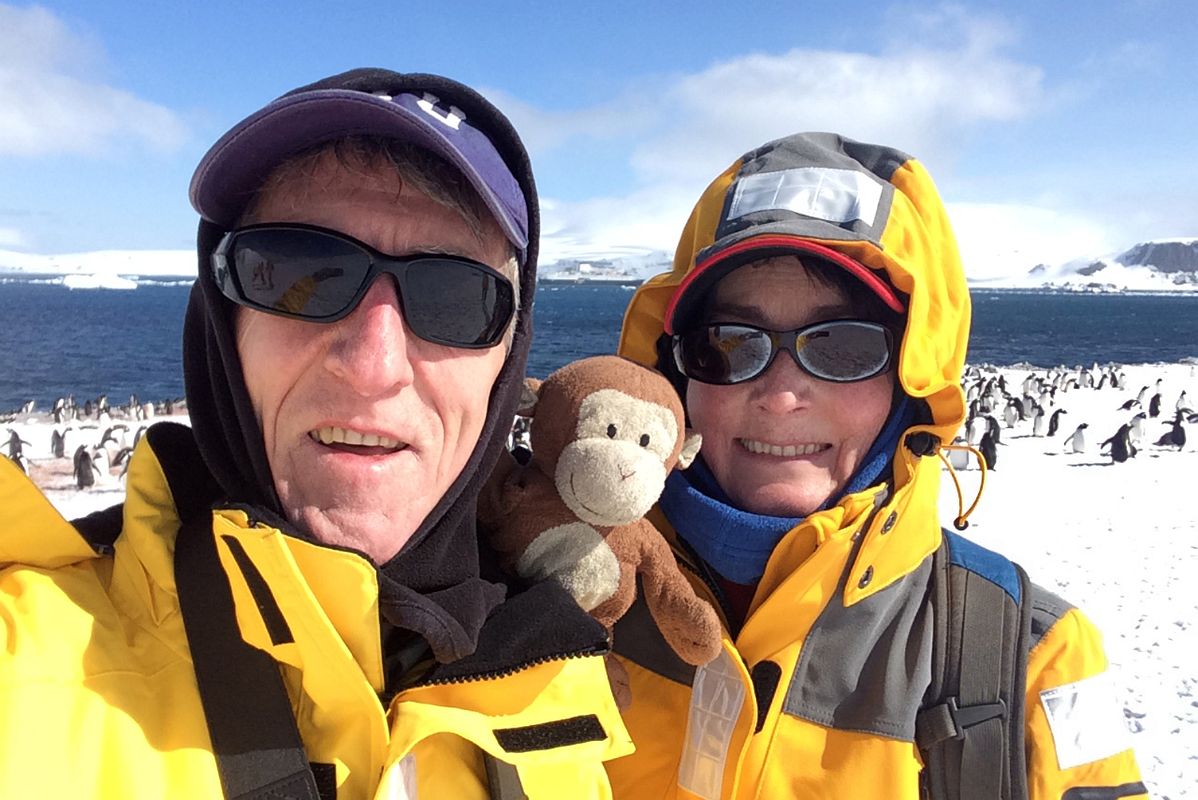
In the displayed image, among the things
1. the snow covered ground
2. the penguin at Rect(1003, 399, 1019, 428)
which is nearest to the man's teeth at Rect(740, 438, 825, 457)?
the snow covered ground

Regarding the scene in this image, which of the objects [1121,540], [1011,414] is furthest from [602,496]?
[1011,414]

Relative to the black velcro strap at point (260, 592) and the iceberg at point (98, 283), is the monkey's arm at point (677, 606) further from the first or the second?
the iceberg at point (98, 283)

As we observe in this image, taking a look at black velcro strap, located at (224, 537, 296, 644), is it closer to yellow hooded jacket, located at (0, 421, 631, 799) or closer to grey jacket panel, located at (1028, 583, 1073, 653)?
yellow hooded jacket, located at (0, 421, 631, 799)

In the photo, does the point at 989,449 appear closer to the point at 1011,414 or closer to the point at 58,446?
the point at 1011,414

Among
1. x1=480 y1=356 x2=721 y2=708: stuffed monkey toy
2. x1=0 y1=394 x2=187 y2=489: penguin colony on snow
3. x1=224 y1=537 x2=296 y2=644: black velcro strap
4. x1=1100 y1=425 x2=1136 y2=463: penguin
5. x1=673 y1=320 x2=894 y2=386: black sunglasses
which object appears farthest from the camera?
x1=1100 y1=425 x2=1136 y2=463: penguin

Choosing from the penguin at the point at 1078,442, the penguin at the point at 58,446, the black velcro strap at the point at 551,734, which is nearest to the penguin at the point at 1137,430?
the penguin at the point at 1078,442

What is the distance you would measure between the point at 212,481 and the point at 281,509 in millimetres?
218

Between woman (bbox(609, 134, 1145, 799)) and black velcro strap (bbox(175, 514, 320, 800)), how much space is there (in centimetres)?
114

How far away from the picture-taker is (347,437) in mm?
1436

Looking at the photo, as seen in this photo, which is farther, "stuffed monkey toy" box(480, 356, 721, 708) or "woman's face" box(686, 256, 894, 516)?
"woman's face" box(686, 256, 894, 516)

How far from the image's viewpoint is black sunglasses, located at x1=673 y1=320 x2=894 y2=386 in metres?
2.30

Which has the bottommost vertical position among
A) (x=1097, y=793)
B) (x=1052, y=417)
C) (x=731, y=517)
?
(x=1052, y=417)

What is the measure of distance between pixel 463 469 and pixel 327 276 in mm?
468

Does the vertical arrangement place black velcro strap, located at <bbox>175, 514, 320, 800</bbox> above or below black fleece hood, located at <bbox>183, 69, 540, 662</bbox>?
below
